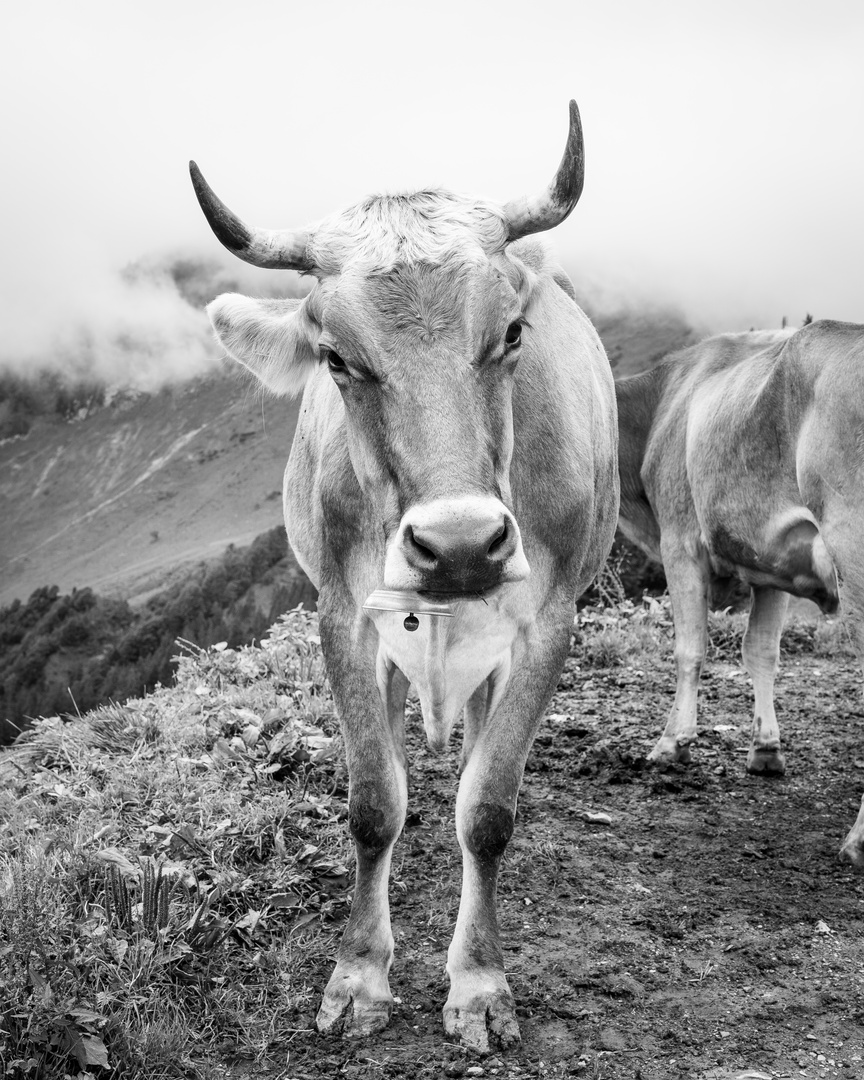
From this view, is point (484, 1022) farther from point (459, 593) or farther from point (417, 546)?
point (417, 546)

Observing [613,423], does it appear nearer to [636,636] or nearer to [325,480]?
[325,480]

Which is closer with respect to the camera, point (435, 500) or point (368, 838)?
point (435, 500)

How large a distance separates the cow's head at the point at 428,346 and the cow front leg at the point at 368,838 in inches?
30.1

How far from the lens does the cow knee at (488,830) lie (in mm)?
3660

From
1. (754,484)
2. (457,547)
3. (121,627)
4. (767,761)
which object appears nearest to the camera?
(457,547)

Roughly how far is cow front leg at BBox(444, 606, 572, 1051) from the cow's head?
0.80 m

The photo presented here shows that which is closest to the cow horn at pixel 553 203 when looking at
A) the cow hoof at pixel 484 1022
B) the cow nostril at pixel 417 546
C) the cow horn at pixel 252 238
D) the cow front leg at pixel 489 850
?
the cow horn at pixel 252 238

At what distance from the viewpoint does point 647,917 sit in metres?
4.38

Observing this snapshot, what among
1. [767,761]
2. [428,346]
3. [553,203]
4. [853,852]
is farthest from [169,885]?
[767,761]

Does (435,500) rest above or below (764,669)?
above

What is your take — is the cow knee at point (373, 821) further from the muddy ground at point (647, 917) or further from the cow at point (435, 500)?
the muddy ground at point (647, 917)

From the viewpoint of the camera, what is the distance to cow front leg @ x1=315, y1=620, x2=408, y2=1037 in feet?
11.8

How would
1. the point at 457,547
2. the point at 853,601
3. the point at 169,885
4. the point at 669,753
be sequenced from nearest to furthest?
the point at 457,547 < the point at 169,885 < the point at 853,601 < the point at 669,753

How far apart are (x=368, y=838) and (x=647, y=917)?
1.40 m
